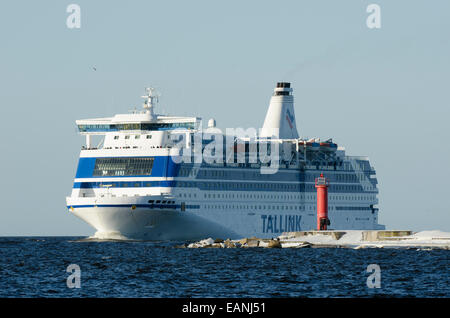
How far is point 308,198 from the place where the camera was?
113 meters

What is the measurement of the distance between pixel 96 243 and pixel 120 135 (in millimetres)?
10848

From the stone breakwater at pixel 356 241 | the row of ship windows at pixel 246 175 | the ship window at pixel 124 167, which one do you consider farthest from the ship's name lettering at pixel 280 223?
the stone breakwater at pixel 356 241

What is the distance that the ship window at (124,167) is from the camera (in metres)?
95.4

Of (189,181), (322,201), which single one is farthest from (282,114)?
(322,201)

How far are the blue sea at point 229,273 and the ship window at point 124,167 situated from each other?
17614 mm

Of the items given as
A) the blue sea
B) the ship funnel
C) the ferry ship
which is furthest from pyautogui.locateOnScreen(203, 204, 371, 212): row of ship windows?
the blue sea

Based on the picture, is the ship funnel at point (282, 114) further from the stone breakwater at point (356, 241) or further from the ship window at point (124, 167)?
the stone breakwater at point (356, 241)

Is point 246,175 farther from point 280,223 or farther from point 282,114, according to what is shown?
point 282,114

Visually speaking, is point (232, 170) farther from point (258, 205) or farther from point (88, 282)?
point (88, 282)

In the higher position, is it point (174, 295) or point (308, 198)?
point (308, 198)

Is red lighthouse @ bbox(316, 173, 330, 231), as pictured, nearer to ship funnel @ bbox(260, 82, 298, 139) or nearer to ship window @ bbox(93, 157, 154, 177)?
ship window @ bbox(93, 157, 154, 177)

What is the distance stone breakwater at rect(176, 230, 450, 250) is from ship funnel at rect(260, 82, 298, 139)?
3327 centimetres
